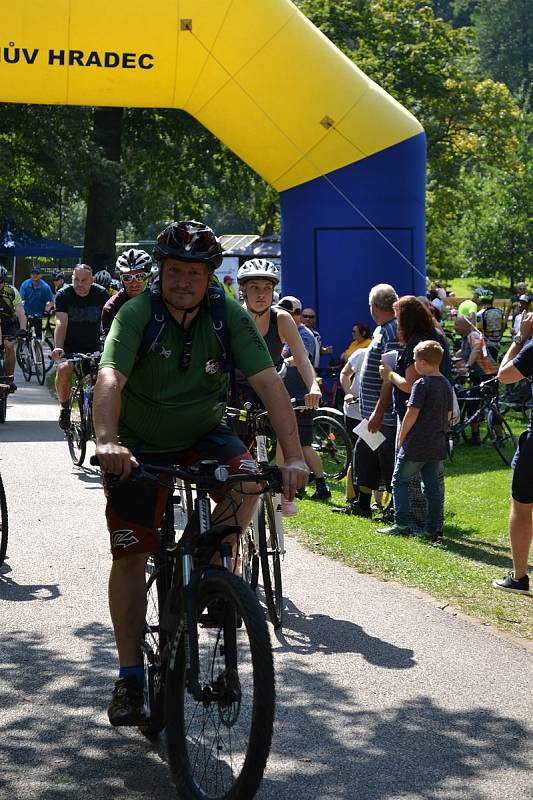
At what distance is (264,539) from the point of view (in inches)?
269

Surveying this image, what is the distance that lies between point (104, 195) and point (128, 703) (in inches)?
1021

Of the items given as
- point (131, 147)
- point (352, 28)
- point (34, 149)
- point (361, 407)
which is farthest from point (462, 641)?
point (352, 28)

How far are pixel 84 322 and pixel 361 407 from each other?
370cm

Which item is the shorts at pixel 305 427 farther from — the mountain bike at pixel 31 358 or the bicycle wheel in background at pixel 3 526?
the mountain bike at pixel 31 358

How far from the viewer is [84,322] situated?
43.2ft

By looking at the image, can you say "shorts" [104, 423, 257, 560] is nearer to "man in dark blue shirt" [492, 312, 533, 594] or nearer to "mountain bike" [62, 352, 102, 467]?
"man in dark blue shirt" [492, 312, 533, 594]

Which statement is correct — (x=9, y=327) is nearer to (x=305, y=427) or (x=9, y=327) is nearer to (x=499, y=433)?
(x=499, y=433)

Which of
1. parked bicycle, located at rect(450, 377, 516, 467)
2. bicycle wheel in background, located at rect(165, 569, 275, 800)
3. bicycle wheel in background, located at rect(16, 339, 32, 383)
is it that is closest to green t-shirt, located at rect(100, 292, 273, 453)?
bicycle wheel in background, located at rect(165, 569, 275, 800)

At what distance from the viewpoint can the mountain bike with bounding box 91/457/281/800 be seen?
387cm

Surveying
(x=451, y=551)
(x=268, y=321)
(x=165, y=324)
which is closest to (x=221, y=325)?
(x=165, y=324)

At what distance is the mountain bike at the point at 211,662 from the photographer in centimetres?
387

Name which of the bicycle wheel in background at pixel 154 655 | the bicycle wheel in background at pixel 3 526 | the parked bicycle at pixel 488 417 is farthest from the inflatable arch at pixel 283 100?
the bicycle wheel in background at pixel 154 655

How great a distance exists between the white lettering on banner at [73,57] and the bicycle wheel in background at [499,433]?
599cm

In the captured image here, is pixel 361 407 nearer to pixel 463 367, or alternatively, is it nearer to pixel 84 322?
pixel 84 322
